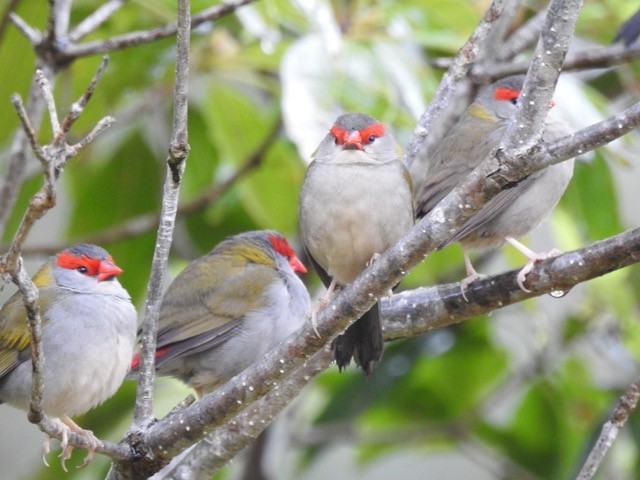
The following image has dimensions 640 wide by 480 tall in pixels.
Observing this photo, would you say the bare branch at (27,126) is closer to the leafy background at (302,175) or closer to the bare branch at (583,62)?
the leafy background at (302,175)

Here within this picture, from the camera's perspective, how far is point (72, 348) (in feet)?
11.7

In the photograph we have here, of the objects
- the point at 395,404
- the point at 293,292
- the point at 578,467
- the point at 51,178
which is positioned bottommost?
the point at 395,404

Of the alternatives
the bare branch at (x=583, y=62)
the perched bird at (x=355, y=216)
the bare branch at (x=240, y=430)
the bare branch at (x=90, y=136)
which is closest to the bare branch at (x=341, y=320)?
the bare branch at (x=240, y=430)

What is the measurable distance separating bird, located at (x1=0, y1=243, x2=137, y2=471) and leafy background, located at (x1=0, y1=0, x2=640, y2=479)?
100cm

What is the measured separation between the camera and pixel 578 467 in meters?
4.68

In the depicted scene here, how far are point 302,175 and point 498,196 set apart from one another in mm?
1465

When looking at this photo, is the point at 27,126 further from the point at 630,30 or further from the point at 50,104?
the point at 630,30

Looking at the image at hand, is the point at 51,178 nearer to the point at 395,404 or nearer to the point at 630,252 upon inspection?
the point at 630,252

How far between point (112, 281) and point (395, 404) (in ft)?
8.03

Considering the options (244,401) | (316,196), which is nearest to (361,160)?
(316,196)

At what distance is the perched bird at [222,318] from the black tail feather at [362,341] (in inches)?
38.5

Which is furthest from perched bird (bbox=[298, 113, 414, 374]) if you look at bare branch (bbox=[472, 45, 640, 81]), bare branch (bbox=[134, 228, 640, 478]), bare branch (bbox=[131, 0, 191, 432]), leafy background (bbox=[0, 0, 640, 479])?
bare branch (bbox=[472, 45, 640, 81])

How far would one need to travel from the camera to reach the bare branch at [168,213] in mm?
2529

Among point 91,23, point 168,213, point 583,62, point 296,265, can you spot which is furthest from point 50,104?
point 583,62
